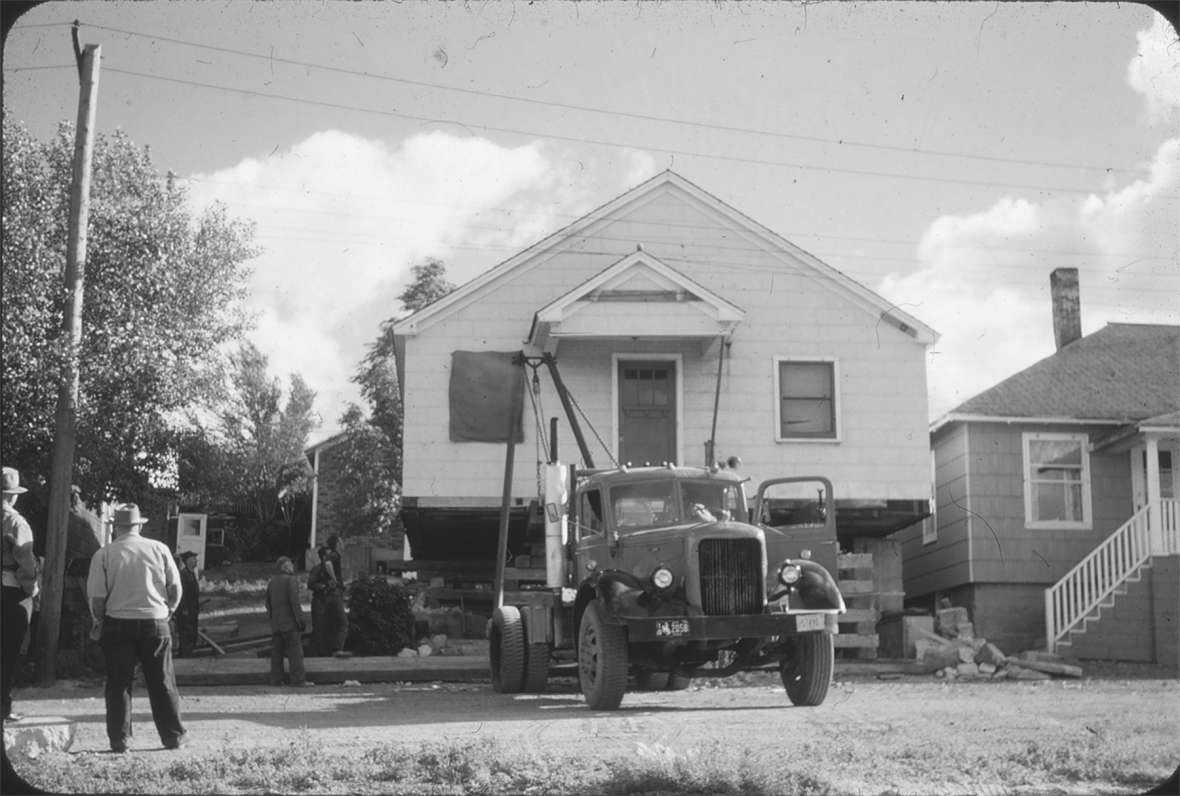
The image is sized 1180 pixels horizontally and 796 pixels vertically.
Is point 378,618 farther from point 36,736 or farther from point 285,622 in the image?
point 36,736

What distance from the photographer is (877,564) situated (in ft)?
85.1

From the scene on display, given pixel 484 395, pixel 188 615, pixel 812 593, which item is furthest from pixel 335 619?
pixel 812 593

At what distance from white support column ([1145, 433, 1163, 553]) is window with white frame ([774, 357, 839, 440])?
17.2ft

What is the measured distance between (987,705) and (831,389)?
405 inches

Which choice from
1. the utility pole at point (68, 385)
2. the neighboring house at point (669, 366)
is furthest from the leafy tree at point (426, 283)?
the utility pole at point (68, 385)

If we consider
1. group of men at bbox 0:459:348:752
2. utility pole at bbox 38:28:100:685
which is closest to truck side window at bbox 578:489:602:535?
group of men at bbox 0:459:348:752

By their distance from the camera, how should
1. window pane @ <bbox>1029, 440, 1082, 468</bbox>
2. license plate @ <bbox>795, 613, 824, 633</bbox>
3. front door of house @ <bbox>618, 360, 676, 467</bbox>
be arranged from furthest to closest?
window pane @ <bbox>1029, 440, 1082, 468</bbox> → front door of house @ <bbox>618, 360, 676, 467</bbox> → license plate @ <bbox>795, 613, 824, 633</bbox>

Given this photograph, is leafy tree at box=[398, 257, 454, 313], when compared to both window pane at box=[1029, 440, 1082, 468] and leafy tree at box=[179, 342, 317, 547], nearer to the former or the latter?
leafy tree at box=[179, 342, 317, 547]

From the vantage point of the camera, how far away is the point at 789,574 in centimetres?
1406

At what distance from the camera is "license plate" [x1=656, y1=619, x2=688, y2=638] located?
13523 millimetres

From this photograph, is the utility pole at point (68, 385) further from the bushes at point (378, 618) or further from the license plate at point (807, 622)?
the license plate at point (807, 622)

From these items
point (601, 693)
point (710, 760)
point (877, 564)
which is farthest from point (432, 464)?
point (710, 760)

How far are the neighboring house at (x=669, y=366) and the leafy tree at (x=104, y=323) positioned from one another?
389 cm

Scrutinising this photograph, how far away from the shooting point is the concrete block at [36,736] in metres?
9.77
